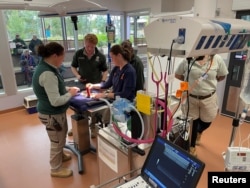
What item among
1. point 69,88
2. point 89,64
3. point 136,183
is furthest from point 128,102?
point 89,64

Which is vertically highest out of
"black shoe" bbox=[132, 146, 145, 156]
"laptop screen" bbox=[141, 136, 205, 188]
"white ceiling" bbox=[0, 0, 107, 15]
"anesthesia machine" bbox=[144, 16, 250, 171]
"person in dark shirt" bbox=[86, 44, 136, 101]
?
"white ceiling" bbox=[0, 0, 107, 15]

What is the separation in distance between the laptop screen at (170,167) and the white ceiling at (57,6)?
151cm

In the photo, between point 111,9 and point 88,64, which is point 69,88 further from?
point 111,9

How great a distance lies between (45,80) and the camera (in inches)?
72.1

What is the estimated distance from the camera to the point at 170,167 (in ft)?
3.42

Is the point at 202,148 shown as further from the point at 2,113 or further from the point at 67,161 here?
the point at 2,113

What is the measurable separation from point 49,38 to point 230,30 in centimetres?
451

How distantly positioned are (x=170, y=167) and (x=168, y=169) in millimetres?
19

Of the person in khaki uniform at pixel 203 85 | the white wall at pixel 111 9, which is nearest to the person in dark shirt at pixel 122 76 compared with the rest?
the person in khaki uniform at pixel 203 85

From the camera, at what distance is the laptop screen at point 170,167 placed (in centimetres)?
93

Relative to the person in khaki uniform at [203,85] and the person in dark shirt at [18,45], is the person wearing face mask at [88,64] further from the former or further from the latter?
the person in dark shirt at [18,45]


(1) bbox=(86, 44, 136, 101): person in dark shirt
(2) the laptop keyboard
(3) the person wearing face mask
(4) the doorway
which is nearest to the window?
(3) the person wearing face mask

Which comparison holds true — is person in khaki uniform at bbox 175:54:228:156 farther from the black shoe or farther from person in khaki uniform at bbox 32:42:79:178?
person in khaki uniform at bbox 32:42:79:178

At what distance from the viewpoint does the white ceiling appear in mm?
1843
